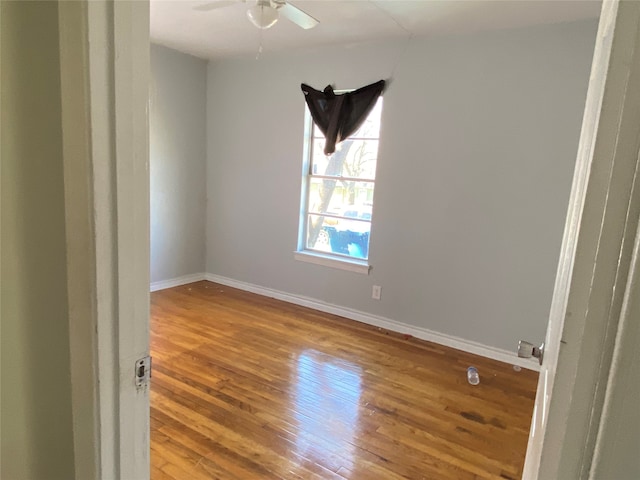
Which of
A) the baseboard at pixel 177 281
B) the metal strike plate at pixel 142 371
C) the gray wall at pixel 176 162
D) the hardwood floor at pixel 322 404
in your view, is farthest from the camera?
the baseboard at pixel 177 281

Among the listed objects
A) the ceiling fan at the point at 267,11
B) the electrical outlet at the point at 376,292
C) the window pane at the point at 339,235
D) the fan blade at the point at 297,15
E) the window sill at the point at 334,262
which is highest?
the fan blade at the point at 297,15

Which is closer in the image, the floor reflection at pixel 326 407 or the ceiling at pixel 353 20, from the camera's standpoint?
the floor reflection at pixel 326 407

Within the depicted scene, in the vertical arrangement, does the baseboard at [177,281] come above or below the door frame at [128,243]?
below

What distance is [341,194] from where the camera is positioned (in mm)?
3867

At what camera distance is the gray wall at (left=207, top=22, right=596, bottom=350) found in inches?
112

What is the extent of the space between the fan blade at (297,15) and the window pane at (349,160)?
50.0 inches

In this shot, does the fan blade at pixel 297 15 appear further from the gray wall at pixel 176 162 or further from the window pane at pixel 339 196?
the gray wall at pixel 176 162

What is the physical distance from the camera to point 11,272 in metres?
0.78

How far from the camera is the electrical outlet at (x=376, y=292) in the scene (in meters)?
3.65

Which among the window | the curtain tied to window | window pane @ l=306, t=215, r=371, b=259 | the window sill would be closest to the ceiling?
the curtain tied to window

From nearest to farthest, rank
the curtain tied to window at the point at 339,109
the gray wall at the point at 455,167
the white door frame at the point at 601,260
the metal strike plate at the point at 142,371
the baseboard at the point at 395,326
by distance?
the white door frame at the point at 601,260
the metal strike plate at the point at 142,371
the gray wall at the point at 455,167
the baseboard at the point at 395,326
the curtain tied to window at the point at 339,109

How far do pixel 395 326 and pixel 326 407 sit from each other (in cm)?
134

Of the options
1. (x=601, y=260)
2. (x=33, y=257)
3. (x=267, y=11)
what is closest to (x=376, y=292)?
(x=267, y=11)

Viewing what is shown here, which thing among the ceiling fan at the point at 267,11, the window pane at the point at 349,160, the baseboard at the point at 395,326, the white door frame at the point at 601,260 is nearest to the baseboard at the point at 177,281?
the baseboard at the point at 395,326
